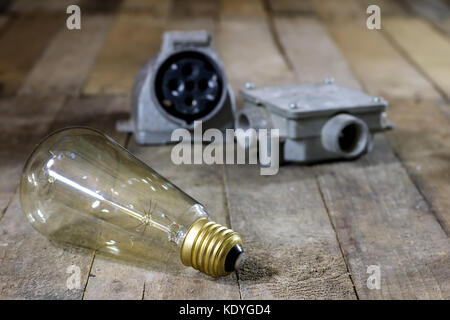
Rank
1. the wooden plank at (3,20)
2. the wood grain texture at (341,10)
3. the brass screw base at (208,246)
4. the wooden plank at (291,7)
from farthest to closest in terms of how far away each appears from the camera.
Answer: the wooden plank at (291,7), the wood grain texture at (341,10), the wooden plank at (3,20), the brass screw base at (208,246)

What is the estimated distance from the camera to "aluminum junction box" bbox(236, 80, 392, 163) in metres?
1.38

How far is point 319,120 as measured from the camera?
1.40 meters

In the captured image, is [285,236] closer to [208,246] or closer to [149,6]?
[208,246]

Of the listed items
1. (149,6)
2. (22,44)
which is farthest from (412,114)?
(149,6)

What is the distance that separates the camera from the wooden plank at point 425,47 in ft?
7.10

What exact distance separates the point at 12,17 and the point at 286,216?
2270 millimetres

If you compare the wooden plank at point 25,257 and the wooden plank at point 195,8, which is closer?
the wooden plank at point 25,257

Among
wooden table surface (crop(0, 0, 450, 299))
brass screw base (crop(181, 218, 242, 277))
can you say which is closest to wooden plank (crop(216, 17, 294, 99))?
wooden table surface (crop(0, 0, 450, 299))

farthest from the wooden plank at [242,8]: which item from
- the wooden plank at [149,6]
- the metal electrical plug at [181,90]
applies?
the metal electrical plug at [181,90]

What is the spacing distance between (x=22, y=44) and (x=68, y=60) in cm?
31

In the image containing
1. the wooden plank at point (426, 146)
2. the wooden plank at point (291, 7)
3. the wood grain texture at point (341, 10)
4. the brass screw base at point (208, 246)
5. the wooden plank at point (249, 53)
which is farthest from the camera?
the wooden plank at point (291, 7)

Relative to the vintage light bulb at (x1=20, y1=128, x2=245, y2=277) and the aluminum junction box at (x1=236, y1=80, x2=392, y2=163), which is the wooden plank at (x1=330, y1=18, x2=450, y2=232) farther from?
the vintage light bulb at (x1=20, y1=128, x2=245, y2=277)

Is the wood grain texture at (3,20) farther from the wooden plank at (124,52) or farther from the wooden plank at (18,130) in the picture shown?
the wooden plank at (18,130)

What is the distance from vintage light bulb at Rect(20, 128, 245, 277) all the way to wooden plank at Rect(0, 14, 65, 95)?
107cm
